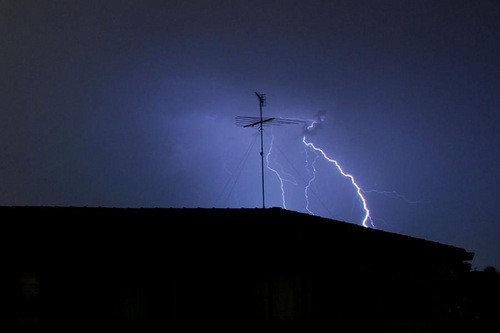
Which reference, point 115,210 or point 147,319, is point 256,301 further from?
point 115,210

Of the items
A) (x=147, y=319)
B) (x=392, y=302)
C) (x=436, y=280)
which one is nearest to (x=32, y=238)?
(x=147, y=319)

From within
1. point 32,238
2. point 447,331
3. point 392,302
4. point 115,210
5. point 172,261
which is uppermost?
point 115,210

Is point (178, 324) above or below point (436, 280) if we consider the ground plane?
below

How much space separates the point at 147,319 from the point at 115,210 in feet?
8.27

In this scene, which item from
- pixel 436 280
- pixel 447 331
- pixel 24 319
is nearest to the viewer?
pixel 24 319

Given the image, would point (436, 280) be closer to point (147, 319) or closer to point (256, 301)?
point (256, 301)

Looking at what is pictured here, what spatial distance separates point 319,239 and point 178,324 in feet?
11.5

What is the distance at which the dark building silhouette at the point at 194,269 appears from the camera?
834 cm

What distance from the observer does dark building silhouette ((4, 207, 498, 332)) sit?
27.3ft

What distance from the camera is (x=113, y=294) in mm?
8438

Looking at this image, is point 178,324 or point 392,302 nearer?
point 178,324

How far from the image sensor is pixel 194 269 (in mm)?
8492

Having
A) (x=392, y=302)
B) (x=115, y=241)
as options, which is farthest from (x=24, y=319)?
(x=392, y=302)

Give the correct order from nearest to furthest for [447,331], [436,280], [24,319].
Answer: [24,319]
[447,331]
[436,280]
